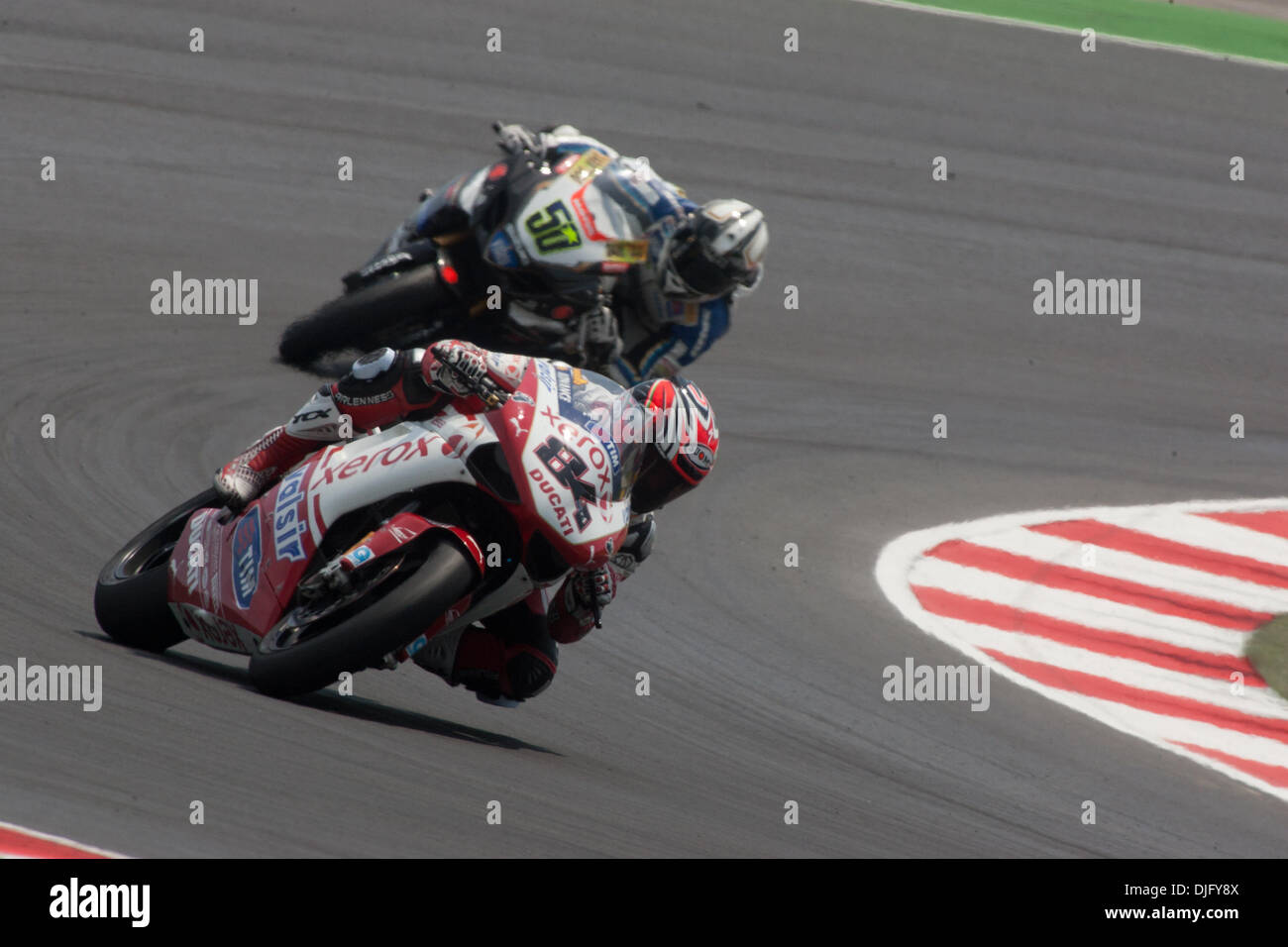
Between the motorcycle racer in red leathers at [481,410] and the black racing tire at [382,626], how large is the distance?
21.1 inches

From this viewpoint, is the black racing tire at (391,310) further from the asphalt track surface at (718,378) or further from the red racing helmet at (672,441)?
the red racing helmet at (672,441)

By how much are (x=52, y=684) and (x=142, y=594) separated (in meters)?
0.69

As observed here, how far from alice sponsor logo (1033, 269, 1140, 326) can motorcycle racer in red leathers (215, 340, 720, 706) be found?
6.99m

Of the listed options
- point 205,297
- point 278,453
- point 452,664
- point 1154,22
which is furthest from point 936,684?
point 1154,22

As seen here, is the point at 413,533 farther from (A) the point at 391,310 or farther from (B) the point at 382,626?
(A) the point at 391,310

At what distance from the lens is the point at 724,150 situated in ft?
42.2

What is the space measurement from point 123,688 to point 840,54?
10.4m

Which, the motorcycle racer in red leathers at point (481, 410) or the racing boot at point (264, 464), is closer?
the motorcycle racer in red leathers at point (481, 410)

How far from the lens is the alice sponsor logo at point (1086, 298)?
12312 millimetres

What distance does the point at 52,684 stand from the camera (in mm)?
5203

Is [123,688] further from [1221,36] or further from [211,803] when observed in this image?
[1221,36]
